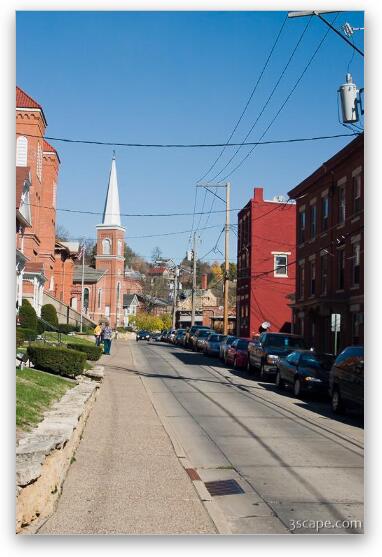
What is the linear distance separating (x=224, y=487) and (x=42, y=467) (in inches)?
128

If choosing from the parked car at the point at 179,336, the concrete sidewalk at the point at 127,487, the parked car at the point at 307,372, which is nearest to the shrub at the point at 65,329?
the parked car at the point at 179,336

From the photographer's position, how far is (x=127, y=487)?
912 centimetres

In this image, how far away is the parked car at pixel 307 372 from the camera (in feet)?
71.6

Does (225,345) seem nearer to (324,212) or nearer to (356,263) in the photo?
(324,212)

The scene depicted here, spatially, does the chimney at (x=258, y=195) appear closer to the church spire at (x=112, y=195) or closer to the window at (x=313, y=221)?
the church spire at (x=112, y=195)

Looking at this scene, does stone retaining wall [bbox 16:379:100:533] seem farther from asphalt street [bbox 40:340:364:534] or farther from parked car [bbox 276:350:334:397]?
parked car [bbox 276:350:334:397]

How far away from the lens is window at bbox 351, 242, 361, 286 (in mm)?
29659

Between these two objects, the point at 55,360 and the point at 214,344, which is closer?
the point at 55,360

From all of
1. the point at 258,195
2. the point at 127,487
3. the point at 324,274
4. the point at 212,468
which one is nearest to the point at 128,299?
the point at 258,195

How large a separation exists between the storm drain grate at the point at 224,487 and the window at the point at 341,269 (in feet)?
76.0

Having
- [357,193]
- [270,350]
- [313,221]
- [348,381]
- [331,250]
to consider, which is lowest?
[348,381]

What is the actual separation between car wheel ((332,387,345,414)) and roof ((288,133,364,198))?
884cm
